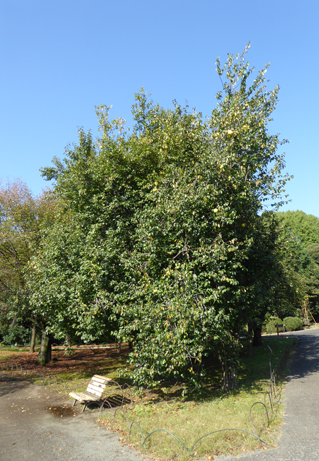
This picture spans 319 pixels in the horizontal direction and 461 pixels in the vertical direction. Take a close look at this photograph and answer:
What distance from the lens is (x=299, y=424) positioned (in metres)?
6.80

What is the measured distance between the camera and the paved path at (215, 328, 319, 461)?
538 centimetres

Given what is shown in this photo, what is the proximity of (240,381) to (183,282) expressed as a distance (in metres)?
5.45

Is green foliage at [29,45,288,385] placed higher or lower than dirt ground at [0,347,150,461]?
higher

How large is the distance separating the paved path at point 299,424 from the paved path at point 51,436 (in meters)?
2.33

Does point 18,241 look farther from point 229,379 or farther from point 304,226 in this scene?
point 304,226

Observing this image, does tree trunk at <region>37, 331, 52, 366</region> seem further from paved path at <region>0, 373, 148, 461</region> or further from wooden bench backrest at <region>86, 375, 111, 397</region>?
wooden bench backrest at <region>86, 375, 111, 397</region>

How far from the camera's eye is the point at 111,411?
859cm

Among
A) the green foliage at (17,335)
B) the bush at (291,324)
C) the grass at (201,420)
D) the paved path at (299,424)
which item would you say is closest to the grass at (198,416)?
the grass at (201,420)

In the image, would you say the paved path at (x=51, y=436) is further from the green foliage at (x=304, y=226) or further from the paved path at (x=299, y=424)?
the green foliage at (x=304, y=226)

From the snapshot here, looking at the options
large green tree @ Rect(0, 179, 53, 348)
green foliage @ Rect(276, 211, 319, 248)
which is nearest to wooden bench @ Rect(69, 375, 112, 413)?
large green tree @ Rect(0, 179, 53, 348)

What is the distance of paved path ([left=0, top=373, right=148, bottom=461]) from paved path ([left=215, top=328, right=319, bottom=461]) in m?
2.33

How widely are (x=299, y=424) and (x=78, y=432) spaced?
16.6ft

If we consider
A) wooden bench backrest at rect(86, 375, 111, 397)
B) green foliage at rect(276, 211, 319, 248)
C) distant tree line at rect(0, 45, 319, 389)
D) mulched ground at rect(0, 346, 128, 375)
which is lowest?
mulched ground at rect(0, 346, 128, 375)

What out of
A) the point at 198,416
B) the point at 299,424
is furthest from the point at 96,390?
the point at 299,424
